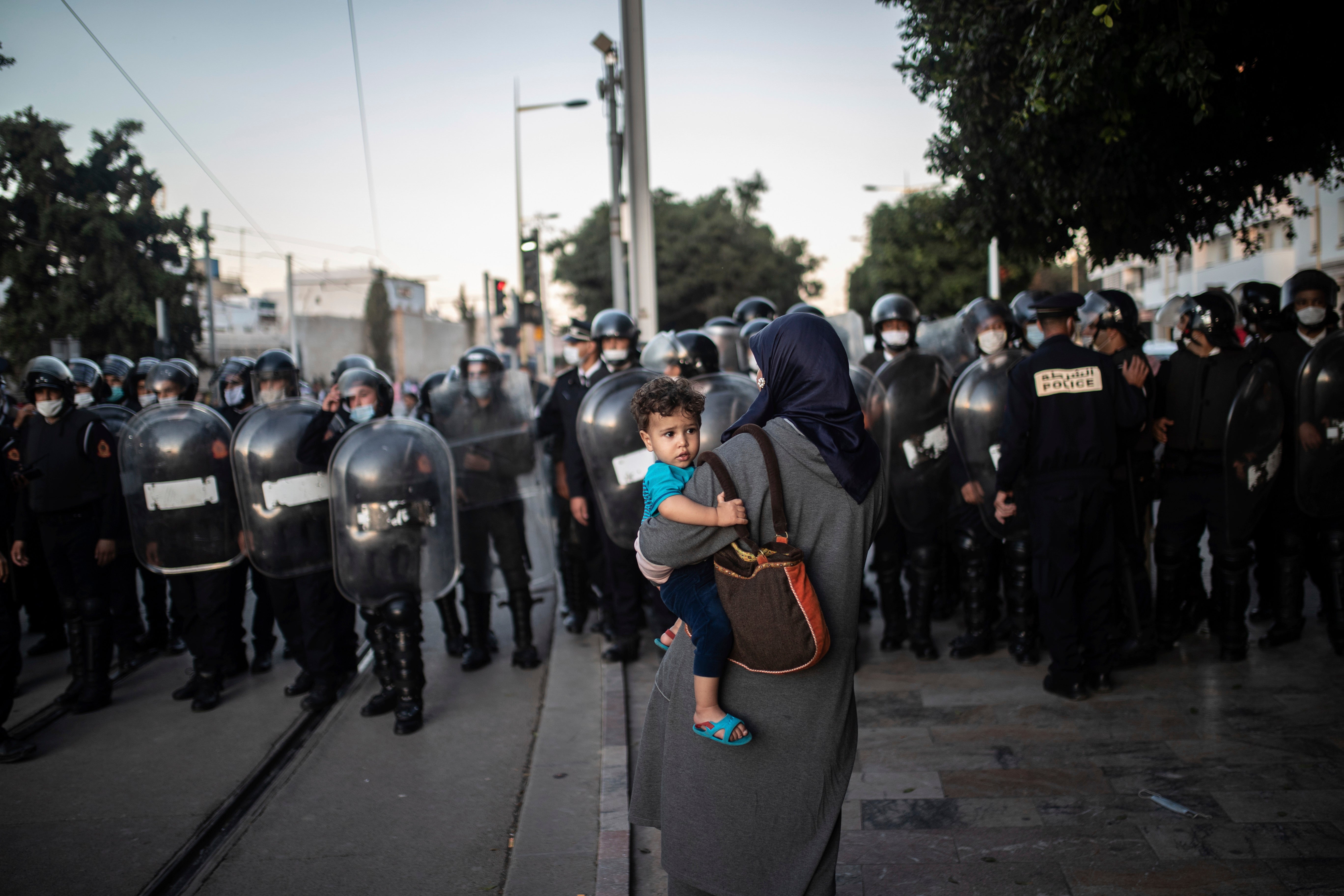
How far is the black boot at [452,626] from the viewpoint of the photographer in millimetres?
5910

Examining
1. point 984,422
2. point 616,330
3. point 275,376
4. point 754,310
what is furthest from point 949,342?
point 275,376

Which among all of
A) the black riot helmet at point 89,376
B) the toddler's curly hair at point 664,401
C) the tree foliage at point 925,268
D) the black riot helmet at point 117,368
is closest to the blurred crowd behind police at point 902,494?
the black riot helmet at point 89,376

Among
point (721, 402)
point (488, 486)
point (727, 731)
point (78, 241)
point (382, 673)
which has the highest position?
point (78, 241)

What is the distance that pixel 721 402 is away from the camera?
4.55 metres

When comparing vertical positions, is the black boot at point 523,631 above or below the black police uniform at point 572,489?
below

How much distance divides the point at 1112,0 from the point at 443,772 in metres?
4.34

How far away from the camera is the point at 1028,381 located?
14.4 feet

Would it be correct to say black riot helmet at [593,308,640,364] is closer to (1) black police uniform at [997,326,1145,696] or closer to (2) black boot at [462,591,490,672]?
(2) black boot at [462,591,490,672]

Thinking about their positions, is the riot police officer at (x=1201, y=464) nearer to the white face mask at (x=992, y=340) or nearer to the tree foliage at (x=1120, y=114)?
the white face mask at (x=992, y=340)

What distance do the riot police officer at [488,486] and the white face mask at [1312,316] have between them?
454 cm

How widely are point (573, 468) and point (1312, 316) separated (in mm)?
4238

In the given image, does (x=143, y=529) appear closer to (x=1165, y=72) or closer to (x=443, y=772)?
(x=443, y=772)

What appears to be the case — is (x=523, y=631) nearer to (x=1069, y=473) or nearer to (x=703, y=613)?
(x=1069, y=473)

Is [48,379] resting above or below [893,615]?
above
